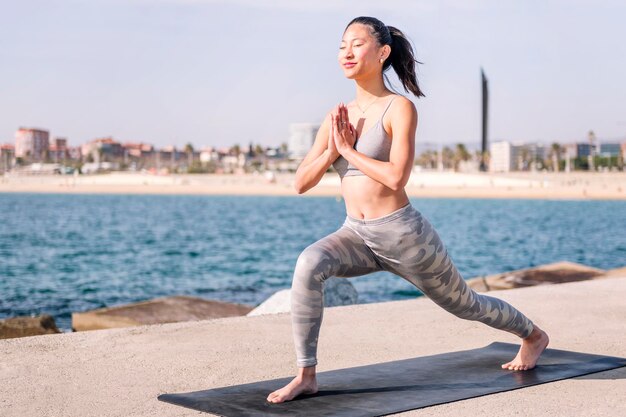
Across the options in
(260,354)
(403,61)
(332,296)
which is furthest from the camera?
(332,296)

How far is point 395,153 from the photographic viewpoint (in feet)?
13.3

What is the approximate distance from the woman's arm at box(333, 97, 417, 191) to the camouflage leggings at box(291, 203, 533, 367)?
0.22 m

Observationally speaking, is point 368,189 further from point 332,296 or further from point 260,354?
point 332,296

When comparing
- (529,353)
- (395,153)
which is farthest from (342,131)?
(529,353)

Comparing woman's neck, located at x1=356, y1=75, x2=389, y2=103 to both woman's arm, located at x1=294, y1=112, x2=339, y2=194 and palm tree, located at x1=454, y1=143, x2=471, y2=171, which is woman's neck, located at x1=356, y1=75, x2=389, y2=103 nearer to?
woman's arm, located at x1=294, y1=112, x2=339, y2=194

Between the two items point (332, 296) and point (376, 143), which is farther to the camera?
point (332, 296)

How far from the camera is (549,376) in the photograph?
4.89 metres

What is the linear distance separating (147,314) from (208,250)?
30311mm

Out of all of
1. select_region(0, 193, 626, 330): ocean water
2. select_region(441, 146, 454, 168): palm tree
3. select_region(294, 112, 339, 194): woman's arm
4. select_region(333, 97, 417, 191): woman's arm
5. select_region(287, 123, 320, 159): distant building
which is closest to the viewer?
select_region(333, 97, 417, 191): woman's arm

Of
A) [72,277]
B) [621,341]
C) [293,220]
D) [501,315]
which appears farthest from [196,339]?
[293,220]

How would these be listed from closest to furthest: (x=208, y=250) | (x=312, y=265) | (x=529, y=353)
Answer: (x=312, y=265) < (x=529, y=353) < (x=208, y=250)

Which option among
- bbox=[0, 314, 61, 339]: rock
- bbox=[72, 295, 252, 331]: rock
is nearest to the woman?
bbox=[0, 314, 61, 339]: rock

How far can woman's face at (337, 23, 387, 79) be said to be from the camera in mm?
4211

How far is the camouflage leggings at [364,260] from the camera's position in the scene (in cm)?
410
